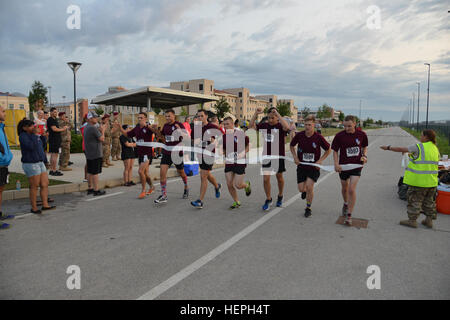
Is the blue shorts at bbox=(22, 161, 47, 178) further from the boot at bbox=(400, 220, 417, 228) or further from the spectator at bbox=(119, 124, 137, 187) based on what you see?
the boot at bbox=(400, 220, 417, 228)

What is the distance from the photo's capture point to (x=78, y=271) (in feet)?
12.0

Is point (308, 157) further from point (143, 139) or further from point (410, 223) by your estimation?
point (143, 139)

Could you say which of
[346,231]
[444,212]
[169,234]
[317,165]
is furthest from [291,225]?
[444,212]

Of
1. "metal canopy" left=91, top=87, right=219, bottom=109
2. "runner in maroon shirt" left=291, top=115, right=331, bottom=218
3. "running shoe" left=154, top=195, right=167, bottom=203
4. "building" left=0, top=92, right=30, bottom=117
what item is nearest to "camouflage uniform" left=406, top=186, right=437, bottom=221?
"runner in maroon shirt" left=291, top=115, right=331, bottom=218

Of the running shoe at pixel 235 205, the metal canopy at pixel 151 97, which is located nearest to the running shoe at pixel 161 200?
the running shoe at pixel 235 205

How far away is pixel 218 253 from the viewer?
4.23m

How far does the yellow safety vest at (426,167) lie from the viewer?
17.8 ft

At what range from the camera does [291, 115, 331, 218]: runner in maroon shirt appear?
597cm

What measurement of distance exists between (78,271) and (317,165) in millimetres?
4278

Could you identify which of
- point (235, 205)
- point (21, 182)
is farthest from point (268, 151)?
point (21, 182)

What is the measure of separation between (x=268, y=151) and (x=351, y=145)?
165cm

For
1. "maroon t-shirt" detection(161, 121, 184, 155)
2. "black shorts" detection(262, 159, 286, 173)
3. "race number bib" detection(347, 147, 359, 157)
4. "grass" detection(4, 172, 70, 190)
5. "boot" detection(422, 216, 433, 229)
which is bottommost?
"boot" detection(422, 216, 433, 229)

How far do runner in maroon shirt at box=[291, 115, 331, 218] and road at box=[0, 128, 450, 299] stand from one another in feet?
1.74
